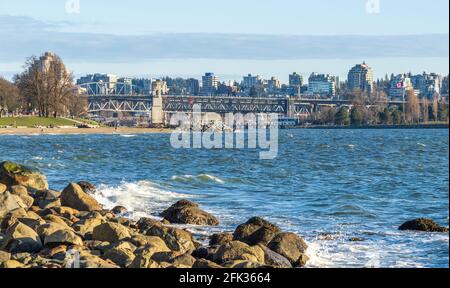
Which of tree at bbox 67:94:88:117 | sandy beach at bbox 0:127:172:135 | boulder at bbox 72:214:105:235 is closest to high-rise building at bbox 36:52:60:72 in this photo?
tree at bbox 67:94:88:117

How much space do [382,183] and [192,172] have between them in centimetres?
1061

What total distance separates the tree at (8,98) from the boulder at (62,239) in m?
114

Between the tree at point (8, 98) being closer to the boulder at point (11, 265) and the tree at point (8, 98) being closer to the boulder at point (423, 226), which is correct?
the boulder at point (423, 226)

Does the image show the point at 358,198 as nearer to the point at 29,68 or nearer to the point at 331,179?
the point at 331,179

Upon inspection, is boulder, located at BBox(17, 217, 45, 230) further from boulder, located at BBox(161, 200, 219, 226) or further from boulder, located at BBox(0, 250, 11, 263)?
boulder, located at BBox(161, 200, 219, 226)

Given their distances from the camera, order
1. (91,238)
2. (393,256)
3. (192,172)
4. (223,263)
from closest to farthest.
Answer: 1. (223,263)
2. (91,238)
3. (393,256)
4. (192,172)

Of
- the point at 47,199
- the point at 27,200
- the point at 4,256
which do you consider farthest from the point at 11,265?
the point at 47,199

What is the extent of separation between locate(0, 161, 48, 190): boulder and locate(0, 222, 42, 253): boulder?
12.8 meters

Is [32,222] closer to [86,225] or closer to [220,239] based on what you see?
[86,225]

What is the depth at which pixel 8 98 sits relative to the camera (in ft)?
419

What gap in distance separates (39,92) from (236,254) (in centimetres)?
12026

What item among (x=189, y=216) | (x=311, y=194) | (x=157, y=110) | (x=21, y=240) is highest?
(x=21, y=240)
